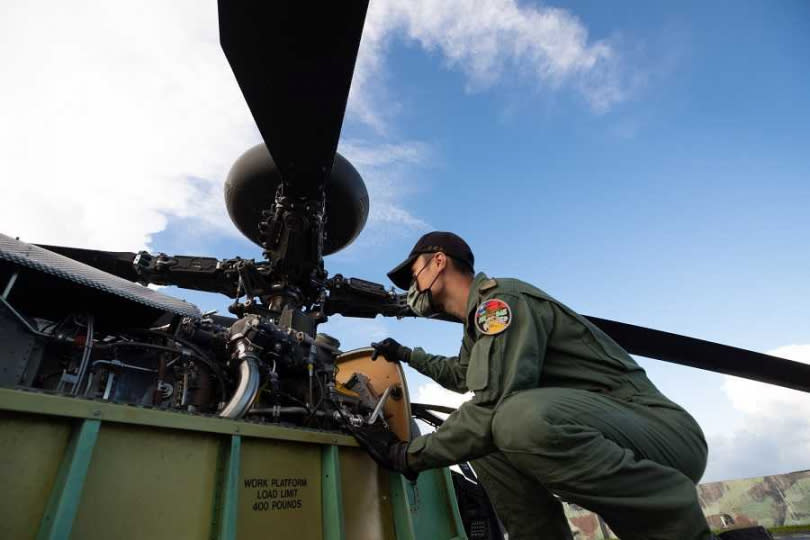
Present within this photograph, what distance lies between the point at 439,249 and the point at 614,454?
1.35 m

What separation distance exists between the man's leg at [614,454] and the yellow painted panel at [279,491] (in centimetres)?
82

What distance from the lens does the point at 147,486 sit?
4.36 feet

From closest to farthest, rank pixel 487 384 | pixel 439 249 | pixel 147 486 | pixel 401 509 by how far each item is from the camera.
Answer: pixel 147 486 → pixel 487 384 → pixel 401 509 → pixel 439 249

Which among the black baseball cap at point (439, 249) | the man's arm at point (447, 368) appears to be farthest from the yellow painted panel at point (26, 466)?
the man's arm at point (447, 368)

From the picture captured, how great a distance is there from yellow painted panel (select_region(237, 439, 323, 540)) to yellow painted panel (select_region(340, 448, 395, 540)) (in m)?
0.18

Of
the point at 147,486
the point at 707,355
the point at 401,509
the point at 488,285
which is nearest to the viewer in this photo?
the point at 147,486

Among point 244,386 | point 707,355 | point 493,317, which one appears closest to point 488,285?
point 493,317

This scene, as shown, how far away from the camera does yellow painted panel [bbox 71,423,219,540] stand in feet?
4.03

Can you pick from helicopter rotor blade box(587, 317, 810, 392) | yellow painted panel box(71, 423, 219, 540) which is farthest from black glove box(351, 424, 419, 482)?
helicopter rotor blade box(587, 317, 810, 392)

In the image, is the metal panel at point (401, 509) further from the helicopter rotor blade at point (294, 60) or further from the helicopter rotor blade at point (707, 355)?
the helicopter rotor blade at point (707, 355)

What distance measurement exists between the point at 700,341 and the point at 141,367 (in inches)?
180

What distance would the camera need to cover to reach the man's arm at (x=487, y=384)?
1.68 metres

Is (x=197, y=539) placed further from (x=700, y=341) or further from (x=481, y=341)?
(x=700, y=341)

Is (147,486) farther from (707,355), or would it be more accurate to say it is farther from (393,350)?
(707,355)
